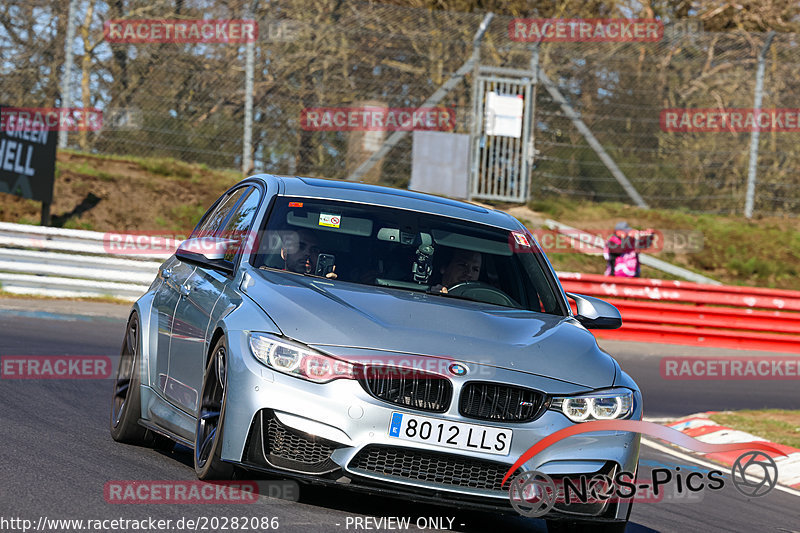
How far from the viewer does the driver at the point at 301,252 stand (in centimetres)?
621

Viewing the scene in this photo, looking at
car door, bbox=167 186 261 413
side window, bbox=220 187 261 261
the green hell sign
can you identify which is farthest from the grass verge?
the green hell sign

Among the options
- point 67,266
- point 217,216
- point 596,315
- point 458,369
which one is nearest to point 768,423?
point 596,315

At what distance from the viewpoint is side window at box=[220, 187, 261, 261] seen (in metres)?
6.38

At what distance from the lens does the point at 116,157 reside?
21938 mm

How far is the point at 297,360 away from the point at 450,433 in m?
0.69

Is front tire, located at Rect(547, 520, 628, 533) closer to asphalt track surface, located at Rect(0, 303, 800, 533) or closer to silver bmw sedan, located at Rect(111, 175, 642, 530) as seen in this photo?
silver bmw sedan, located at Rect(111, 175, 642, 530)

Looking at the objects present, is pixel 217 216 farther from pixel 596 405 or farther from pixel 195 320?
pixel 596 405

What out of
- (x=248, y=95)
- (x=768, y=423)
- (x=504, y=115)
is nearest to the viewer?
(x=768, y=423)

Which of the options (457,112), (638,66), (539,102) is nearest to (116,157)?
(457,112)

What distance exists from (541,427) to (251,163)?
A: 16.5 metres

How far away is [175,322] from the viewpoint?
6539mm

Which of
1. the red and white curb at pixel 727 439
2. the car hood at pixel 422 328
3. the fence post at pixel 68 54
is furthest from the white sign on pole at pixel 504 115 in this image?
the car hood at pixel 422 328

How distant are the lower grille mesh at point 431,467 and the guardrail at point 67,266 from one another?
12.3 meters

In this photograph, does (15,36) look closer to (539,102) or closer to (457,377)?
(539,102)
